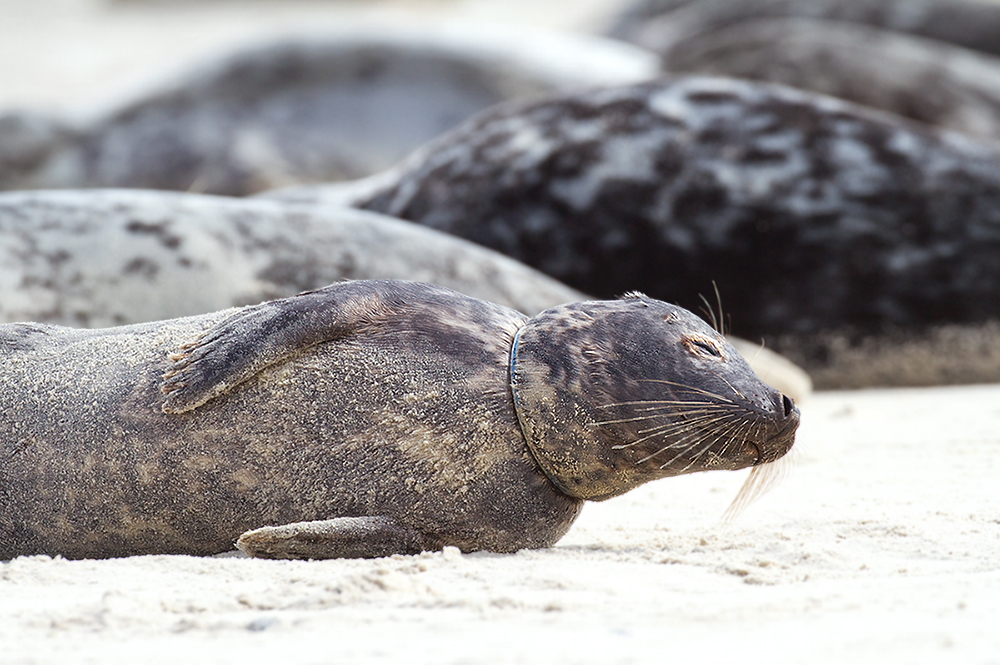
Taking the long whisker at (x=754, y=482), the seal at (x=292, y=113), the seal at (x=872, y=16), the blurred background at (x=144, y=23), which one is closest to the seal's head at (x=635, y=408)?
the long whisker at (x=754, y=482)

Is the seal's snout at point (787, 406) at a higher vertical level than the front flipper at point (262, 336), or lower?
lower

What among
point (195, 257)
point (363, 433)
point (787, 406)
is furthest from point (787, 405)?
point (195, 257)

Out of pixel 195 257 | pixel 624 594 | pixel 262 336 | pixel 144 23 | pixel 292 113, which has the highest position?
pixel 262 336

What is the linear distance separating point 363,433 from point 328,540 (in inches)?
8.4

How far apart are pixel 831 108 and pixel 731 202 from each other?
0.70 m

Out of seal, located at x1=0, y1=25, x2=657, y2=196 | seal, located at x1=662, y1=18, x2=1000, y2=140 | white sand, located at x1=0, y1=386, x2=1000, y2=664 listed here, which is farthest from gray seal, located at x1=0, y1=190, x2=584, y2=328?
seal, located at x1=662, y1=18, x2=1000, y2=140

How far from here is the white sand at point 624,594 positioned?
1.52 m

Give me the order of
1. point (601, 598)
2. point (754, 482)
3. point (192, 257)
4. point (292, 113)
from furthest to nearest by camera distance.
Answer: point (292, 113) → point (192, 257) → point (754, 482) → point (601, 598)

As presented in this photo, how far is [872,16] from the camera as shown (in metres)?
9.30

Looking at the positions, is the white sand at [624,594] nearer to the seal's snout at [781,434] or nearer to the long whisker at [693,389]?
the seal's snout at [781,434]

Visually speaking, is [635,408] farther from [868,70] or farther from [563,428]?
[868,70]

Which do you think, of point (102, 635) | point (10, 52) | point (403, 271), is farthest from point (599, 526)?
point (10, 52)

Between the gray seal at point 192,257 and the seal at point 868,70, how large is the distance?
3.30 metres

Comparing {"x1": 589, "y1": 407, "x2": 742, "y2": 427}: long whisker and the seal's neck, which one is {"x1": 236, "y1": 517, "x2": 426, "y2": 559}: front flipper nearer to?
the seal's neck
